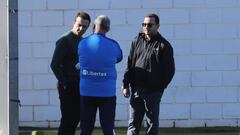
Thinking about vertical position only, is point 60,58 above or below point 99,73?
above

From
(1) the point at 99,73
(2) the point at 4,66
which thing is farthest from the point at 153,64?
(2) the point at 4,66

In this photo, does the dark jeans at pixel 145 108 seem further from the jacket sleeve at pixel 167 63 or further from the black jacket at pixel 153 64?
the jacket sleeve at pixel 167 63

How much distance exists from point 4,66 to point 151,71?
2.90 m

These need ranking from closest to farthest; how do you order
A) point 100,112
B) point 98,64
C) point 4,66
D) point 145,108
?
point 4,66, point 98,64, point 100,112, point 145,108

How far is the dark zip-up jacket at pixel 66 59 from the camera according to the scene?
A: 7.48 metres

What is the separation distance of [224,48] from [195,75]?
2.07 ft

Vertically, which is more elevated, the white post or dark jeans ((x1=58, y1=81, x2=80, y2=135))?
the white post

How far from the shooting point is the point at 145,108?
7738 millimetres

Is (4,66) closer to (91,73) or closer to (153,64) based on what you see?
(91,73)

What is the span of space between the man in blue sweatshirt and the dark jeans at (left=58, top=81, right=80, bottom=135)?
41 cm

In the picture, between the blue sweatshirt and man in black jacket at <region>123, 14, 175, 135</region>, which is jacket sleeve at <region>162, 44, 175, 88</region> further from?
the blue sweatshirt

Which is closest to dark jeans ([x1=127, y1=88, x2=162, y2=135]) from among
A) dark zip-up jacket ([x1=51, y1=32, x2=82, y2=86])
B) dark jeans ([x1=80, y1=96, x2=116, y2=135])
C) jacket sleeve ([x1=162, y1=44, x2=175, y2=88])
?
jacket sleeve ([x1=162, y1=44, x2=175, y2=88])

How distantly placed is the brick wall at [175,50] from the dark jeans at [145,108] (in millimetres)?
2748

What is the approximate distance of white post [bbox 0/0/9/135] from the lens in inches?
190
